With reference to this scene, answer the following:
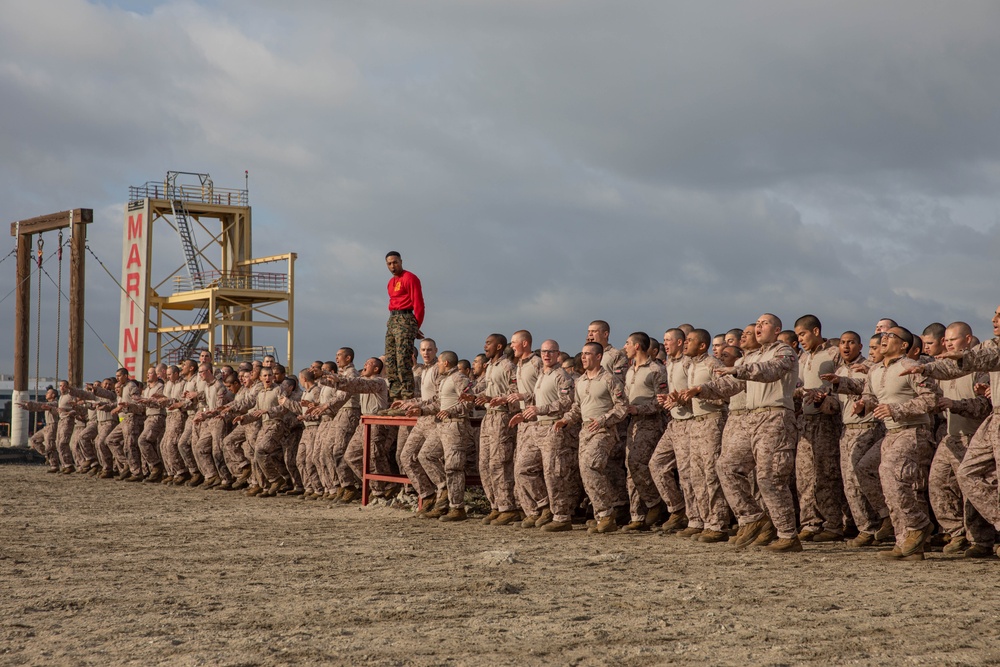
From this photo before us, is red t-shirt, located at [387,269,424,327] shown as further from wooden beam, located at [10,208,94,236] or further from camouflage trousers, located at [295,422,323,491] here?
wooden beam, located at [10,208,94,236]

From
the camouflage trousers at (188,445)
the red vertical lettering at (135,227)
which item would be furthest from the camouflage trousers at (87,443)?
the red vertical lettering at (135,227)

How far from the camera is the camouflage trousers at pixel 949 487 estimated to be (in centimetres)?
912

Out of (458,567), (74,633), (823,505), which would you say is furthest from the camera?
(823,505)

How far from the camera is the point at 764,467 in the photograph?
366 inches

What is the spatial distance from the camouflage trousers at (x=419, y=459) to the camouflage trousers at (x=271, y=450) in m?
4.32

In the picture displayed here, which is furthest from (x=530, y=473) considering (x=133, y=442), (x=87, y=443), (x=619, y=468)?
(x=87, y=443)

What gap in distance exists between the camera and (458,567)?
860 centimetres

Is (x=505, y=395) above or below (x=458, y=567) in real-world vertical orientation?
above

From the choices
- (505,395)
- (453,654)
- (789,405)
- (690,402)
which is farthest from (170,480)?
(453,654)

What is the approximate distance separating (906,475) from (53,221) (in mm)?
29758

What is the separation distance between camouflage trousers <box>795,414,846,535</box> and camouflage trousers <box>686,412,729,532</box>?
766 mm

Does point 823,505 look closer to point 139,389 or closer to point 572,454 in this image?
point 572,454

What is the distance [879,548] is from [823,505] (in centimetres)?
80

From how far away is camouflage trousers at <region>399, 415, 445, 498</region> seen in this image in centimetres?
1318
